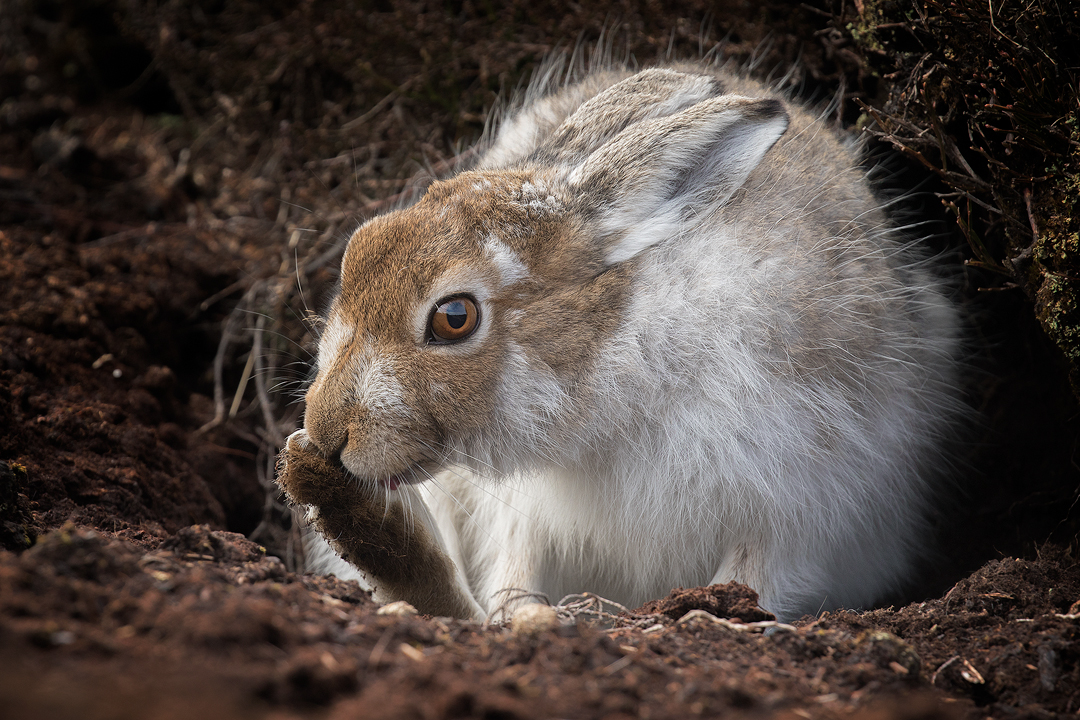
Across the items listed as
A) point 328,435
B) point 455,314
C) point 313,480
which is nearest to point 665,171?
point 455,314

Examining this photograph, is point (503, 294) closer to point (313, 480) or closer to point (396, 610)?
point (313, 480)

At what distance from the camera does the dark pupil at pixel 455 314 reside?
Result: 303cm

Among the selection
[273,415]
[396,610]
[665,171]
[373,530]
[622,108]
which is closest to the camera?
[396,610]

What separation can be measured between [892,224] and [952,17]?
1234 mm

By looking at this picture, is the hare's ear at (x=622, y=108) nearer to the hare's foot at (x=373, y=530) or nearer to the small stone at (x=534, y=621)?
the hare's foot at (x=373, y=530)

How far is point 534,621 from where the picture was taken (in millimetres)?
2189

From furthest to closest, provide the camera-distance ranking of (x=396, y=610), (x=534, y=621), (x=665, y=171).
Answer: (x=665, y=171) < (x=396, y=610) < (x=534, y=621)

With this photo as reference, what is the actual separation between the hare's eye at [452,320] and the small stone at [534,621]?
114 centimetres

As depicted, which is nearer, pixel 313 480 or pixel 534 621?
pixel 534 621

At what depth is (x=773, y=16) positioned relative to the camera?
477 cm

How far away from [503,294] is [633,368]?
1.93 ft

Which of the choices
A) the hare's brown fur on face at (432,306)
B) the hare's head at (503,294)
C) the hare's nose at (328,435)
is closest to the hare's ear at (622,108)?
the hare's head at (503,294)

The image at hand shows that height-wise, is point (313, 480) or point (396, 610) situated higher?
point (313, 480)

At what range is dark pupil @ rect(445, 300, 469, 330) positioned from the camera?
3.03 metres
